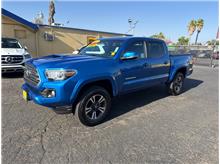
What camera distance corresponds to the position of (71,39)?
1647 centimetres

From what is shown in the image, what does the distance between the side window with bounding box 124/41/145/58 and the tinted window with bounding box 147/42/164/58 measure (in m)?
0.23

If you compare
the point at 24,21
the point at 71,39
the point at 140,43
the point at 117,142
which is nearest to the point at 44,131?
the point at 117,142

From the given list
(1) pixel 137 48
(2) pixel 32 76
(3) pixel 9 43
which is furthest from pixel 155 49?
(3) pixel 9 43

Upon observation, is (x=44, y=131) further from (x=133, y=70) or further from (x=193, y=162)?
(x=193, y=162)

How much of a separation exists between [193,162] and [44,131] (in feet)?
8.41

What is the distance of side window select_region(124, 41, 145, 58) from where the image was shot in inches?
170

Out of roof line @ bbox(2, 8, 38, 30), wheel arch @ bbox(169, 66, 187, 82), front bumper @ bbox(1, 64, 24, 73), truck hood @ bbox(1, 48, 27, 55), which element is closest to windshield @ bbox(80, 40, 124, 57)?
wheel arch @ bbox(169, 66, 187, 82)

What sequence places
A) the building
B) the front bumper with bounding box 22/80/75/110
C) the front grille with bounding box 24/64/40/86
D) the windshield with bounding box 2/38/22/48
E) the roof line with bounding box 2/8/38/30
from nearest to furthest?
the front bumper with bounding box 22/80/75/110
the front grille with bounding box 24/64/40/86
the windshield with bounding box 2/38/22/48
the roof line with bounding box 2/8/38/30
the building

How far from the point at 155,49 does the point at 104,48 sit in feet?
5.13

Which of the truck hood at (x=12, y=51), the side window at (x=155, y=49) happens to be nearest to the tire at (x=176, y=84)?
the side window at (x=155, y=49)

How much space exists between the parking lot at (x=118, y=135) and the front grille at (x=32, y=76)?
2.85 feet

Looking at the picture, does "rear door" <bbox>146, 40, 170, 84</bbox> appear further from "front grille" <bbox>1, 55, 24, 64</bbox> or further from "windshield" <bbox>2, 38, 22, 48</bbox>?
"windshield" <bbox>2, 38, 22, 48</bbox>

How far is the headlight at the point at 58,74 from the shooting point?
10.2 feet

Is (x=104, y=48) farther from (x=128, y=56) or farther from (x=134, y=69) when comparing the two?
(x=134, y=69)
